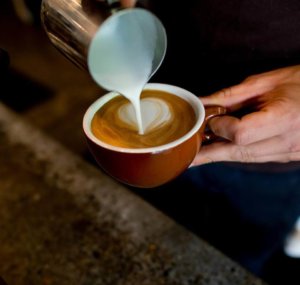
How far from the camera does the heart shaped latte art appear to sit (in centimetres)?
Result: 79

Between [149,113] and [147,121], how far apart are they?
0.07 ft

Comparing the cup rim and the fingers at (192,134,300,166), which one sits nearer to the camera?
the cup rim

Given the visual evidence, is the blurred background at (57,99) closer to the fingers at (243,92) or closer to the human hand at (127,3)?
the fingers at (243,92)

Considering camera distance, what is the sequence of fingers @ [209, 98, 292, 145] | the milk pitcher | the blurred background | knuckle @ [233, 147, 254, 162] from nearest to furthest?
the milk pitcher → fingers @ [209, 98, 292, 145] → knuckle @ [233, 147, 254, 162] → the blurred background

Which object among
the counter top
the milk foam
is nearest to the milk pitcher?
the milk foam

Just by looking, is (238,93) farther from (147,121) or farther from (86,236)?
(86,236)

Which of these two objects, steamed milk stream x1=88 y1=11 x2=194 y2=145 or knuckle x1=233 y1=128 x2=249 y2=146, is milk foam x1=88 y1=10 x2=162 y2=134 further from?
knuckle x1=233 y1=128 x2=249 y2=146

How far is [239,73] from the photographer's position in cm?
100

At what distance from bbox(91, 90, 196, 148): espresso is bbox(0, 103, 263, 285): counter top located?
263 millimetres

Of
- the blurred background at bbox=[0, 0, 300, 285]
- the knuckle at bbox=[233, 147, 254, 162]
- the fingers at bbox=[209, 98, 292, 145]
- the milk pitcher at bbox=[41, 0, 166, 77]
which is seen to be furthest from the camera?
A: the blurred background at bbox=[0, 0, 300, 285]

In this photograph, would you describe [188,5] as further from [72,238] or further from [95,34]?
[72,238]

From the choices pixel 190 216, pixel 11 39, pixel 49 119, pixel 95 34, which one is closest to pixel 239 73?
pixel 95 34

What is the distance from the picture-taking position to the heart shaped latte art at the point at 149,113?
2.60 feet

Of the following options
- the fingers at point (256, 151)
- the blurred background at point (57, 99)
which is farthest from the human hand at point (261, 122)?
the blurred background at point (57, 99)
